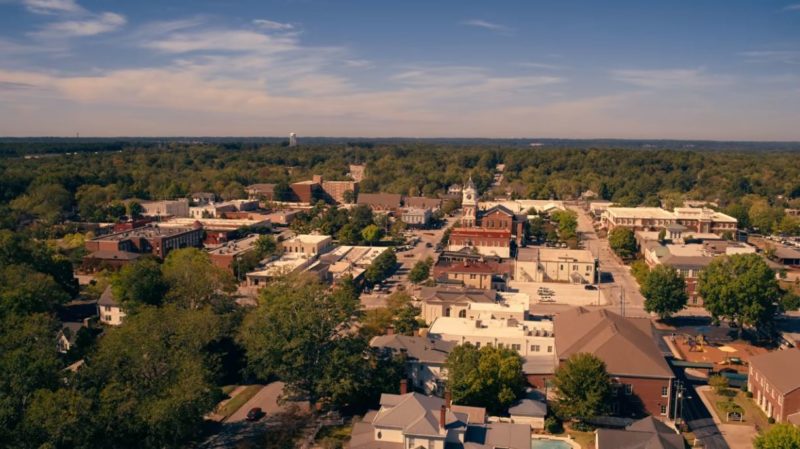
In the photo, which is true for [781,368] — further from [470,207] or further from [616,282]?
[470,207]

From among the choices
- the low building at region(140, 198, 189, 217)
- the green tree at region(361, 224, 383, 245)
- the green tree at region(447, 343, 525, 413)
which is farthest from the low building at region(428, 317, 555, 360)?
the low building at region(140, 198, 189, 217)

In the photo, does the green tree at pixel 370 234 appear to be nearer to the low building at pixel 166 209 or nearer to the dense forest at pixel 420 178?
the low building at pixel 166 209

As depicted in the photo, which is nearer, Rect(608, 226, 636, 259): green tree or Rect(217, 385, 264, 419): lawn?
Rect(217, 385, 264, 419): lawn

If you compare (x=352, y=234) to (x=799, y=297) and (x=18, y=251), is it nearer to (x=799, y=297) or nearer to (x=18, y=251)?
(x=18, y=251)

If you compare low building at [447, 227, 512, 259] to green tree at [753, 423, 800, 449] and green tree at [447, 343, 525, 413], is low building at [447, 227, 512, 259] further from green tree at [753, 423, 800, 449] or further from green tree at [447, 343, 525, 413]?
green tree at [753, 423, 800, 449]

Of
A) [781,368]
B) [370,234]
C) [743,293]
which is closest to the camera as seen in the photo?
[781,368]

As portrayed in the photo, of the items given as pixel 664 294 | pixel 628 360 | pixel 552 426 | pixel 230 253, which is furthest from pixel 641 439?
pixel 230 253

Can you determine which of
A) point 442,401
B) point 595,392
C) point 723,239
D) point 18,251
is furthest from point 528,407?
point 723,239
